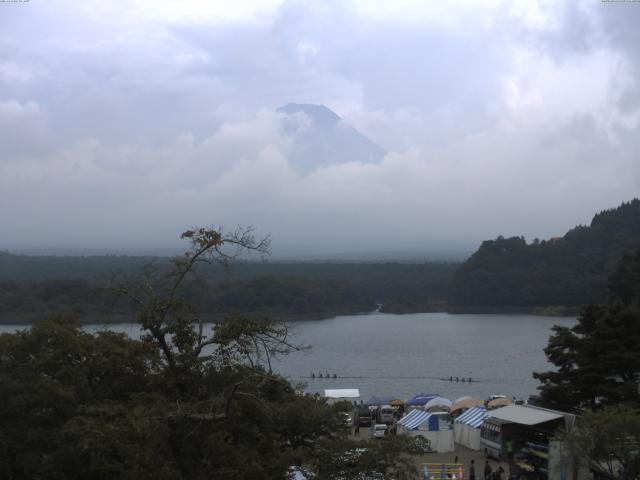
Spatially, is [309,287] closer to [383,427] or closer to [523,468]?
[383,427]

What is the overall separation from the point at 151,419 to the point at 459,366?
3096 centimetres

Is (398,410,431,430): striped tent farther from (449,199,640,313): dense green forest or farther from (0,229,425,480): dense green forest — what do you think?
(449,199,640,313): dense green forest

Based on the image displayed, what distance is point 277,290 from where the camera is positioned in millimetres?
57031

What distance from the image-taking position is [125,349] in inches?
283

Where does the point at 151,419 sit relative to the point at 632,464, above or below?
above

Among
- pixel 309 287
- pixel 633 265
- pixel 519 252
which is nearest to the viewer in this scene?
pixel 633 265

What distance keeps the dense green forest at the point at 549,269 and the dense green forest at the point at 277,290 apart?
4.01 m

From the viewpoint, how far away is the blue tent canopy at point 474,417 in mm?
13867

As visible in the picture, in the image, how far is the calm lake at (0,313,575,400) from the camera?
2909 centimetres

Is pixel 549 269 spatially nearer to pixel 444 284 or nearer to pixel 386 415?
pixel 444 284

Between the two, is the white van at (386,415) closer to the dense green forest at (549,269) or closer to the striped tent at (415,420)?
the striped tent at (415,420)

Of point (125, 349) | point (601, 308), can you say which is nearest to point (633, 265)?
point (601, 308)

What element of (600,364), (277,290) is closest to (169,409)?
(600,364)

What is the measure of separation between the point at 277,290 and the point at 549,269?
23.5 meters
